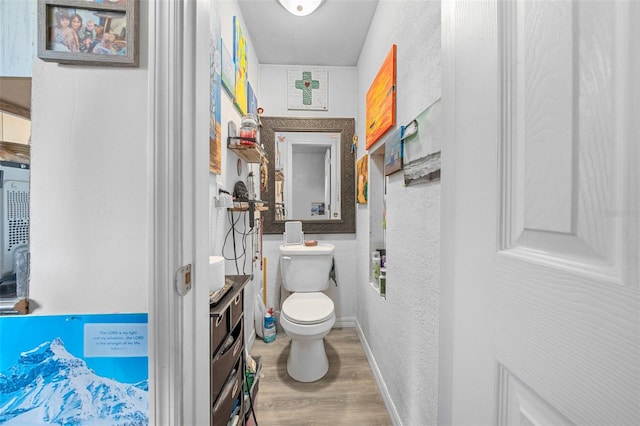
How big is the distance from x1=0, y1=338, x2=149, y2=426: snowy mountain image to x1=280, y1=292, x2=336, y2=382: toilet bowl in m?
1.06

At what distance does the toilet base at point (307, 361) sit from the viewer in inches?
60.6

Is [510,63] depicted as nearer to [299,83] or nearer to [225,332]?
[225,332]

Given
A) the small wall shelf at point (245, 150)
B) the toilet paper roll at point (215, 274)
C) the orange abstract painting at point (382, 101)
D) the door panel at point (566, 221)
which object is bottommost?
the toilet paper roll at point (215, 274)

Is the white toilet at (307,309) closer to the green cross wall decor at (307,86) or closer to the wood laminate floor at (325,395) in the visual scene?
the wood laminate floor at (325,395)

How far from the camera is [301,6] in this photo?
4.93 ft

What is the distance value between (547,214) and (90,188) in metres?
0.81

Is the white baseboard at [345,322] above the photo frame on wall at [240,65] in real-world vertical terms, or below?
below

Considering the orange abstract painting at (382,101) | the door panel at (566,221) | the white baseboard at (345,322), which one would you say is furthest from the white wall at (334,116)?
the door panel at (566,221)

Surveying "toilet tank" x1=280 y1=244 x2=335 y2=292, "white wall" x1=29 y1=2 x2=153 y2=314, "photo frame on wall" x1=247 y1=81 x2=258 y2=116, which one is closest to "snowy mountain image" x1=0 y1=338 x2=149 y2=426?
"white wall" x1=29 y1=2 x2=153 y2=314

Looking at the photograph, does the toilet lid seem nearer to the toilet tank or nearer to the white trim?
the toilet tank

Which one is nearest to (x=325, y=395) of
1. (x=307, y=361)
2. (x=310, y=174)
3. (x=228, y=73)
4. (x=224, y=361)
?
(x=307, y=361)

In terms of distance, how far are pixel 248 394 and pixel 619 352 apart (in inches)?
53.1

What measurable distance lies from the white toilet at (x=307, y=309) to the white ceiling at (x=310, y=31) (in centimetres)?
165

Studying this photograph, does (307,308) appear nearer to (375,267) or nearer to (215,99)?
(375,267)
